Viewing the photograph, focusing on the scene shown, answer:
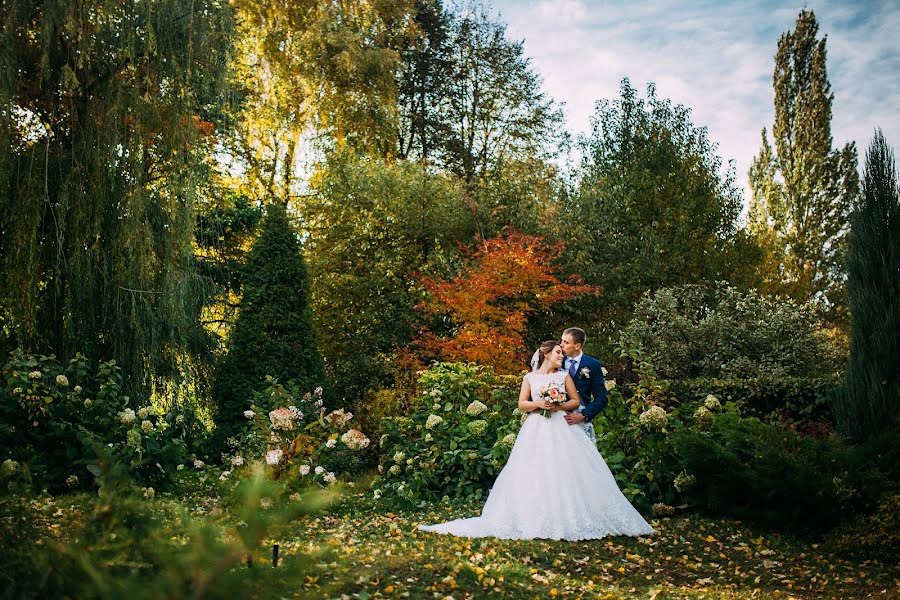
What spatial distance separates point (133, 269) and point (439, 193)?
866cm

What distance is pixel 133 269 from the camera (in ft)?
26.8

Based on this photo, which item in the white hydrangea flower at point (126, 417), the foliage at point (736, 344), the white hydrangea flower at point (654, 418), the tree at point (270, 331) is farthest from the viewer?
the foliage at point (736, 344)

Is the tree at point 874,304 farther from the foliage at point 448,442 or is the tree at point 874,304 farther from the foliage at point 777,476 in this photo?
the foliage at point 448,442

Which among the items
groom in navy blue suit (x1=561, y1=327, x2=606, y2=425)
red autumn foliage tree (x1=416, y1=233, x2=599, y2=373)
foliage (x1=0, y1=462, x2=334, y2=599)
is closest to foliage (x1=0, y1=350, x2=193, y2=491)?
groom in navy blue suit (x1=561, y1=327, x2=606, y2=425)

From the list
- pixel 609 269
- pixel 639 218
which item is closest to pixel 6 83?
pixel 609 269

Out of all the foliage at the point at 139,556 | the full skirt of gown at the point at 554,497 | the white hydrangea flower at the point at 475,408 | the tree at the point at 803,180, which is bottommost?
the full skirt of gown at the point at 554,497

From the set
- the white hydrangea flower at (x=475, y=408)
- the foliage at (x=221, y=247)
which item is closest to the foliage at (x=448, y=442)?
the white hydrangea flower at (x=475, y=408)

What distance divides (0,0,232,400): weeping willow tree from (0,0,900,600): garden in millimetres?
28

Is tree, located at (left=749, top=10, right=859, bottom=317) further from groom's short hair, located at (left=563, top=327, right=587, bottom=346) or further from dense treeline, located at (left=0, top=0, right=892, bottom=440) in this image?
groom's short hair, located at (left=563, top=327, right=587, bottom=346)

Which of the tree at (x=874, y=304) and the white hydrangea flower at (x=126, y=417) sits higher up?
the tree at (x=874, y=304)

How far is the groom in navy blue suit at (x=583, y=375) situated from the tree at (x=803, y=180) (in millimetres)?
18278

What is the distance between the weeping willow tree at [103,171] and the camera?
7582 mm

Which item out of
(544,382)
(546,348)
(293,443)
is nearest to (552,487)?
(544,382)

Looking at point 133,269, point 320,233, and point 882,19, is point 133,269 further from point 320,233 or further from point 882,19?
point 882,19
